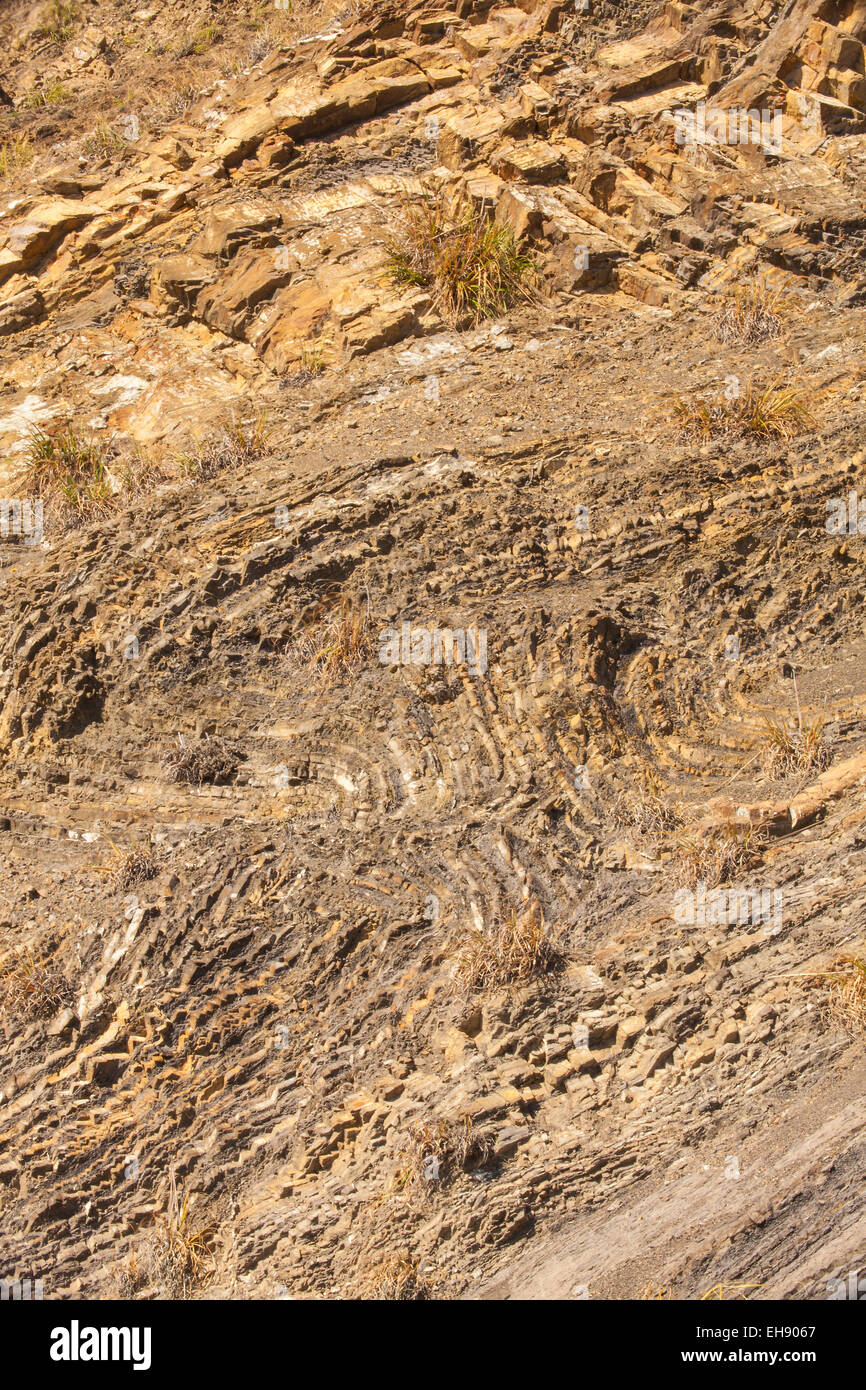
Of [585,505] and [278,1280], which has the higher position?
[585,505]

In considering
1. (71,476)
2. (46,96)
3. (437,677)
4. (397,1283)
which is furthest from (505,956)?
(46,96)

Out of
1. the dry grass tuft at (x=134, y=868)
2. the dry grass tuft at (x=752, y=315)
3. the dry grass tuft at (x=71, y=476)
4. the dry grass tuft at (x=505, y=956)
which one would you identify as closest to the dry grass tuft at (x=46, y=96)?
the dry grass tuft at (x=71, y=476)

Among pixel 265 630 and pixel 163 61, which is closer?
pixel 265 630

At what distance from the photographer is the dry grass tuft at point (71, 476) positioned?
250 inches

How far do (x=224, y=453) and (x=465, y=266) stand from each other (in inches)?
81.4

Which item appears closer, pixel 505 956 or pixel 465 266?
pixel 505 956

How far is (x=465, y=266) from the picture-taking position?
6.85m

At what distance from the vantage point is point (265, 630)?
5621 millimetres

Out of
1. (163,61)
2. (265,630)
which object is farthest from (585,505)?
(163,61)

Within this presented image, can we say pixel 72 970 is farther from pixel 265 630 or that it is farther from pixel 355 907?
pixel 265 630

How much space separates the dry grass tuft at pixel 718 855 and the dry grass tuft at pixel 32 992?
8.98ft

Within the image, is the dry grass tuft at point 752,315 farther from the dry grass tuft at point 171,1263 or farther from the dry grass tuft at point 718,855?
the dry grass tuft at point 171,1263

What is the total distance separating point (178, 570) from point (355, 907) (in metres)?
2.31

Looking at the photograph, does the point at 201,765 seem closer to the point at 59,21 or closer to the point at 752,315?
the point at 752,315
